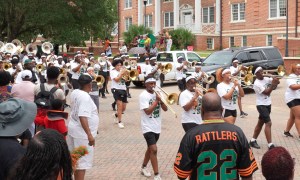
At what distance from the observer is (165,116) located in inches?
569

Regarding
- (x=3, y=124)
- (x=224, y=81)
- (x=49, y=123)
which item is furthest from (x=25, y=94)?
(x=3, y=124)

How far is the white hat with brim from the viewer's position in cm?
359

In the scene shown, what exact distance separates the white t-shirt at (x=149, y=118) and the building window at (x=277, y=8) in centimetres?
3481

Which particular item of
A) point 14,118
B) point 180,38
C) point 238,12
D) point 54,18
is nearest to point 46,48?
point 54,18

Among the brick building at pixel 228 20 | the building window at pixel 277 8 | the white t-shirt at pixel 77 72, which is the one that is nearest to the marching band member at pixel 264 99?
the white t-shirt at pixel 77 72

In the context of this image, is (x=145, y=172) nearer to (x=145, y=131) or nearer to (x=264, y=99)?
(x=145, y=131)

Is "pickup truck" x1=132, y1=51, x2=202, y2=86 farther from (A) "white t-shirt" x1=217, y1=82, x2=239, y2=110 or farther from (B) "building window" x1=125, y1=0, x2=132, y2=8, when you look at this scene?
(B) "building window" x1=125, y1=0, x2=132, y2=8

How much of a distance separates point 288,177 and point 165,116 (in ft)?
37.2

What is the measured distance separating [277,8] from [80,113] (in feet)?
121

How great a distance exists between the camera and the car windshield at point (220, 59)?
19.6m

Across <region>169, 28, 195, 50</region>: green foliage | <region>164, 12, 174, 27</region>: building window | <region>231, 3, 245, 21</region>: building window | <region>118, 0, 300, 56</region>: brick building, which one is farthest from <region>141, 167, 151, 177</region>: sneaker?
<region>164, 12, 174, 27</region>: building window

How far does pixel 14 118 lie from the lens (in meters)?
3.60

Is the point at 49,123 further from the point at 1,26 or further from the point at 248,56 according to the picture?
the point at 1,26

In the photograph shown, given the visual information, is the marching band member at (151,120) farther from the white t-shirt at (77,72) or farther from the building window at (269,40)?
the building window at (269,40)
